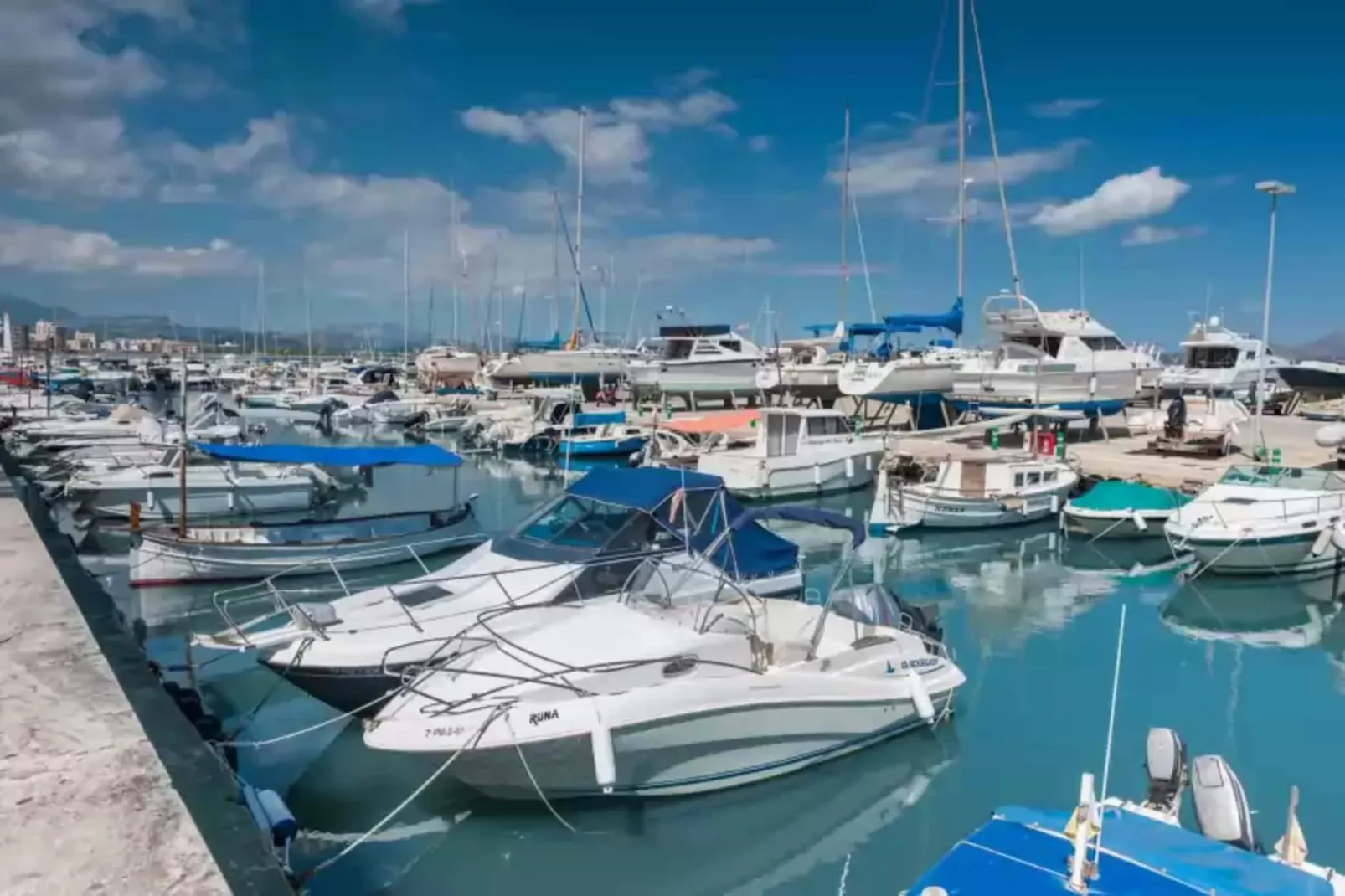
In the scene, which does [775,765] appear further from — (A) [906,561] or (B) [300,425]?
(B) [300,425]

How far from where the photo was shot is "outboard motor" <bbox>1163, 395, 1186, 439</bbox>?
32369 mm

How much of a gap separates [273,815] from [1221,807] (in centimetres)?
714

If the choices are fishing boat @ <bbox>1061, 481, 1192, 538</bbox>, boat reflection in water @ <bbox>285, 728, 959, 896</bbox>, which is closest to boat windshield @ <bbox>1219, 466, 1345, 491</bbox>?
fishing boat @ <bbox>1061, 481, 1192, 538</bbox>

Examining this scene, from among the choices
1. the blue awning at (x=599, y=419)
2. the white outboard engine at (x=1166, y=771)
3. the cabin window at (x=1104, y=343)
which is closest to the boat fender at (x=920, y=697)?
the white outboard engine at (x=1166, y=771)

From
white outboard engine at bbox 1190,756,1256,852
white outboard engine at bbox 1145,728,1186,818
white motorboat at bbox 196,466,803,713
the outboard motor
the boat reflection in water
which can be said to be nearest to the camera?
white outboard engine at bbox 1190,756,1256,852

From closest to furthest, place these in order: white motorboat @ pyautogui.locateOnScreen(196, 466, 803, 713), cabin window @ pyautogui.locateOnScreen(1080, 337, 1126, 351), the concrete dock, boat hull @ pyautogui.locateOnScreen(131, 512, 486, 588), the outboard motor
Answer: the concrete dock
white motorboat @ pyautogui.locateOnScreen(196, 466, 803, 713)
boat hull @ pyautogui.locateOnScreen(131, 512, 486, 588)
the outboard motor
cabin window @ pyautogui.locateOnScreen(1080, 337, 1126, 351)

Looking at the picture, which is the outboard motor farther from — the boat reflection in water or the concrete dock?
the concrete dock

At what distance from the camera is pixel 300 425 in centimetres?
5322

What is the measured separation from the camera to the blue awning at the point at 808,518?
12.3 m

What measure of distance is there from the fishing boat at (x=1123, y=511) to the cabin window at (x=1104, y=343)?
17415 mm

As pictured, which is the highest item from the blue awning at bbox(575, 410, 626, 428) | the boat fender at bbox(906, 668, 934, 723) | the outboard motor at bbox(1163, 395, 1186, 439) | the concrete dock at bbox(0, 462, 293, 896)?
the outboard motor at bbox(1163, 395, 1186, 439)

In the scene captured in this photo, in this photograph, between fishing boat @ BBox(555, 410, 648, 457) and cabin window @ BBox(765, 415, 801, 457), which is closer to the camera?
cabin window @ BBox(765, 415, 801, 457)

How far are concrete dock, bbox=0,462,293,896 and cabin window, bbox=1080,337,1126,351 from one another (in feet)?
127

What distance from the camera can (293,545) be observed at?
1791cm
